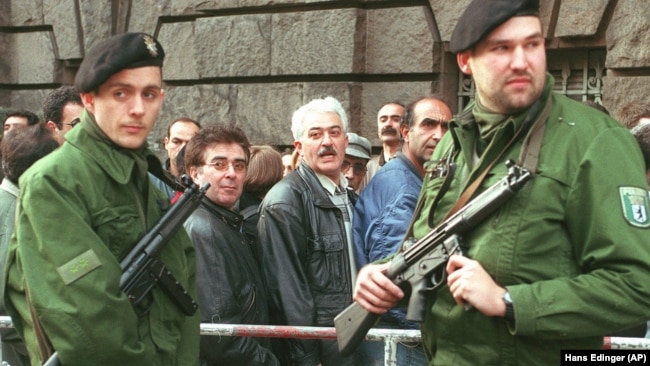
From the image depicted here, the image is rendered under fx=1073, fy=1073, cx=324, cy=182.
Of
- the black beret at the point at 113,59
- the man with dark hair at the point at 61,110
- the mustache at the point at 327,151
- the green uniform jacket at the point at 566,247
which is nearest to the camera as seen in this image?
the green uniform jacket at the point at 566,247

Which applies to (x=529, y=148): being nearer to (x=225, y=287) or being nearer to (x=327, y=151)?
(x=225, y=287)

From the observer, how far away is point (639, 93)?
21.3 ft

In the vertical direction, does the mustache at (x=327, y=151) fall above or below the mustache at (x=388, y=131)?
below

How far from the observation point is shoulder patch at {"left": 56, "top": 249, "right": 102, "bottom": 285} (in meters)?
2.82

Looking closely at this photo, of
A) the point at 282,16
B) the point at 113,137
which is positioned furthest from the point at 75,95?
the point at 113,137

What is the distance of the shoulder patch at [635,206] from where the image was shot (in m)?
2.54

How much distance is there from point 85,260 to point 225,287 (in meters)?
1.50

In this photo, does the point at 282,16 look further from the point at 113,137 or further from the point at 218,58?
the point at 113,137

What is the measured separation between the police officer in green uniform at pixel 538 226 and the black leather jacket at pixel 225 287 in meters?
1.60

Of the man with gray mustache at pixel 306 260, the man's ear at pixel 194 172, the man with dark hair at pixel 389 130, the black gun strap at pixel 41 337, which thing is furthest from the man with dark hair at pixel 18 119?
the black gun strap at pixel 41 337

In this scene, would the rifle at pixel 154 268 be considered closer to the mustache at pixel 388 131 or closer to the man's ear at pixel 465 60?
the man's ear at pixel 465 60

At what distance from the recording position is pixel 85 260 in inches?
112

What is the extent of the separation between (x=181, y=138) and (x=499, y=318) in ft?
12.9

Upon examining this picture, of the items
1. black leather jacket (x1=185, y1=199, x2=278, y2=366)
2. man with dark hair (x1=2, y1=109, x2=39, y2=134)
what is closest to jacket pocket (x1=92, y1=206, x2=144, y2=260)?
black leather jacket (x1=185, y1=199, x2=278, y2=366)
